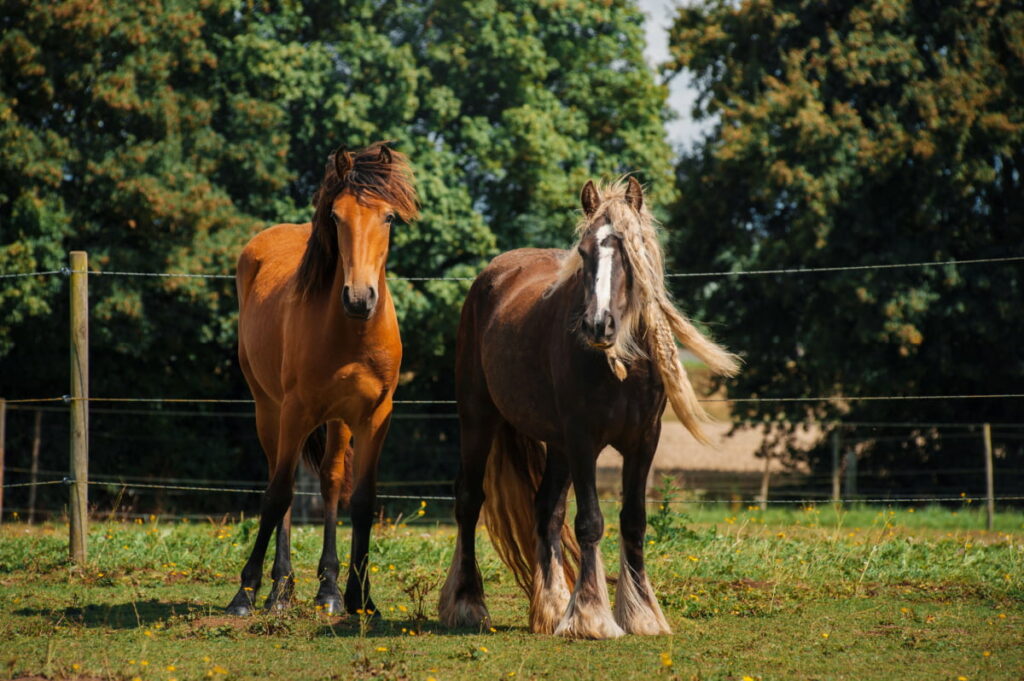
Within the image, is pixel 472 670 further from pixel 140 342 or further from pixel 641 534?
pixel 140 342

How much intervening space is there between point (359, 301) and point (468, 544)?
1.67 metres

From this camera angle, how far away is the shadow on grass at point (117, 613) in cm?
569

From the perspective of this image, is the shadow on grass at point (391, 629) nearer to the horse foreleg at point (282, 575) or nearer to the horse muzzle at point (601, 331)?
the horse foreleg at point (282, 575)

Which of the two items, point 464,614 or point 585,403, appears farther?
point 464,614

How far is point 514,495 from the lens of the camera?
21.1ft

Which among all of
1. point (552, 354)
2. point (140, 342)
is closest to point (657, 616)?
point (552, 354)

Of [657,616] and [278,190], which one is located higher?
[278,190]

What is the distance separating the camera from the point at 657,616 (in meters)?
5.42

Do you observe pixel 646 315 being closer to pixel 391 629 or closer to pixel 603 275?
pixel 603 275

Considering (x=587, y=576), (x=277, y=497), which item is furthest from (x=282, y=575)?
(x=587, y=576)

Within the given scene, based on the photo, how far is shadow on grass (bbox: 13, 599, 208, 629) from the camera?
5.69 m

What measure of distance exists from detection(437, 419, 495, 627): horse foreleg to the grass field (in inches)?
6.5

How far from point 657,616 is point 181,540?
14.8ft

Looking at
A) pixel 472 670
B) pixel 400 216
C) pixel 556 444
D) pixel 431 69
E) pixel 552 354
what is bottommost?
pixel 472 670
